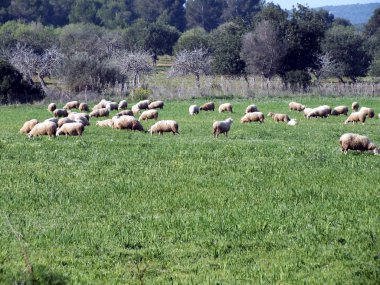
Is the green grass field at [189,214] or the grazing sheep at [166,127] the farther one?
the grazing sheep at [166,127]

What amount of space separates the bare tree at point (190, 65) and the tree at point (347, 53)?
50.3 ft

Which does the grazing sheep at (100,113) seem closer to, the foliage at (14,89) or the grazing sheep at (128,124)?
the grazing sheep at (128,124)

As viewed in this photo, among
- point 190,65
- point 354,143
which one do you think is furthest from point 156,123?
point 190,65

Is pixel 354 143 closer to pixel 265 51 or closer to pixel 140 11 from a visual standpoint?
pixel 265 51

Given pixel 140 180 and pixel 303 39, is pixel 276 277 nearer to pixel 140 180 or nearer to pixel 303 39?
pixel 140 180

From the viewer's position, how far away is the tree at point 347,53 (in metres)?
82.1

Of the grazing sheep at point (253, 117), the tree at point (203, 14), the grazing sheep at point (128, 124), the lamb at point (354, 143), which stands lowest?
the grazing sheep at point (253, 117)

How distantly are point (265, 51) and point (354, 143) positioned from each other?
49.2 metres

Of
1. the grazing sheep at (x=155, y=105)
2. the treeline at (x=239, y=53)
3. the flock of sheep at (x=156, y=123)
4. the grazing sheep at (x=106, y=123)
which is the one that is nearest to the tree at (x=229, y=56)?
the treeline at (x=239, y=53)

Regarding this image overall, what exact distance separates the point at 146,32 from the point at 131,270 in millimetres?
101089

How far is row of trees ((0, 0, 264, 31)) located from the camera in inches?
5787

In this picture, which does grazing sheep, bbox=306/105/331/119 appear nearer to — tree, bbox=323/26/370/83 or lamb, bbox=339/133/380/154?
lamb, bbox=339/133/380/154

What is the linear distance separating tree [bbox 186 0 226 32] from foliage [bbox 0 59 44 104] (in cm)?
10921

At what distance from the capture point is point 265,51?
68.2 meters
